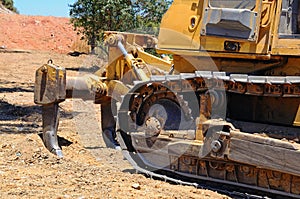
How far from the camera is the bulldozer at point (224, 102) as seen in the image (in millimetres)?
6430

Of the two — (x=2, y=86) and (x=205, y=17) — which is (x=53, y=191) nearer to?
(x=205, y=17)

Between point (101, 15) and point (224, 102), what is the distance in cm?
1642

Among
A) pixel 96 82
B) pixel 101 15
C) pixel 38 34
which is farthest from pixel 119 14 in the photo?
pixel 38 34

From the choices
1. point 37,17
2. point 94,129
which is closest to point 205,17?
point 94,129

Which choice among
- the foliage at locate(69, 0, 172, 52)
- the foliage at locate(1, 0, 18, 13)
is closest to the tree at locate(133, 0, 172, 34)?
the foliage at locate(69, 0, 172, 52)

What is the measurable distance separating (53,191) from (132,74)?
2.66 m

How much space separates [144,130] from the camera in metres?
7.49

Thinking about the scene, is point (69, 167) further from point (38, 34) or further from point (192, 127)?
point (38, 34)

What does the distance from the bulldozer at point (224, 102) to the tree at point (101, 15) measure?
564 inches

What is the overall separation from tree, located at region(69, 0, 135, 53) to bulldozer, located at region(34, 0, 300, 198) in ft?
47.0

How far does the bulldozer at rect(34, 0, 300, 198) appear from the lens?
6.43 m

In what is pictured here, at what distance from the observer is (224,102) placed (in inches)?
266

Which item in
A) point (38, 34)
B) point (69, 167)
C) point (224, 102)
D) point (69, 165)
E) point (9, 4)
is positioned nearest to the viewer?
point (224, 102)

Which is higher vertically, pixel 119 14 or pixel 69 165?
pixel 119 14
